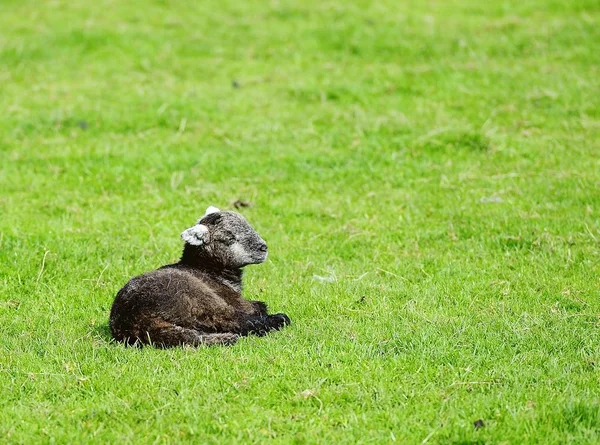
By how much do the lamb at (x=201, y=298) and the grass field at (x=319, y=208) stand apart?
0.74 ft

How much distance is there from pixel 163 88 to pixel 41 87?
2432mm

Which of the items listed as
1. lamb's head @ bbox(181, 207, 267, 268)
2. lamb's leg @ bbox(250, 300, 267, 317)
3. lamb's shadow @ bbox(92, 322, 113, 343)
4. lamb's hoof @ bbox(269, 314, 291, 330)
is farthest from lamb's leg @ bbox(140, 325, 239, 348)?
lamb's head @ bbox(181, 207, 267, 268)

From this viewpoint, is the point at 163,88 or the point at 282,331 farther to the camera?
the point at 163,88

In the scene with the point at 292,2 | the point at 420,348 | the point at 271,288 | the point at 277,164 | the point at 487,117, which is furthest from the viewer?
the point at 292,2

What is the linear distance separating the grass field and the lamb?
0.74 ft

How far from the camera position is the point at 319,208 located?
1352 centimetres

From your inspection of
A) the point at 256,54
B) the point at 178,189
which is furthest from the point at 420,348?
the point at 256,54

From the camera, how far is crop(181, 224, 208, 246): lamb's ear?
9508 mm

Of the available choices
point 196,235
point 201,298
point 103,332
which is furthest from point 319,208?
point 103,332

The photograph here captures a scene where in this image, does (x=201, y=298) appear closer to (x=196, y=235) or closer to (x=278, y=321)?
(x=278, y=321)

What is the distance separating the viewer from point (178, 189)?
46.7 feet

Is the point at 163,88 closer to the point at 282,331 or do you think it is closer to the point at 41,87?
the point at 41,87

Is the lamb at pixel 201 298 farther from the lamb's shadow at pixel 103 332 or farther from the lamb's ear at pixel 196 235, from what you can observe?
the lamb's shadow at pixel 103 332

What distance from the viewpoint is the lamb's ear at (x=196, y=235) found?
951 centimetres
